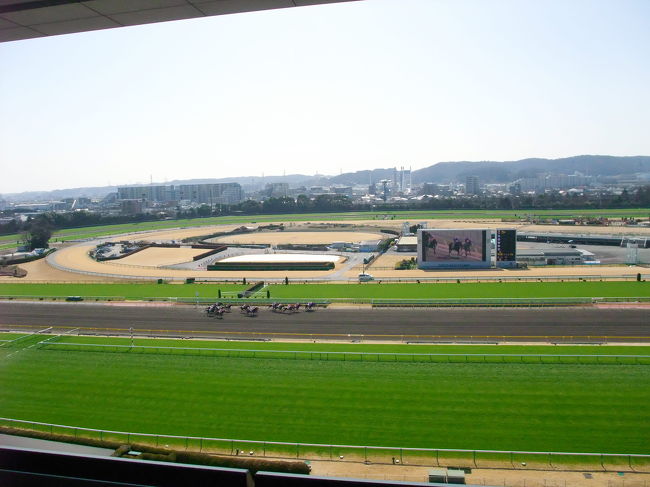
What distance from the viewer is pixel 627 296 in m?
24.5

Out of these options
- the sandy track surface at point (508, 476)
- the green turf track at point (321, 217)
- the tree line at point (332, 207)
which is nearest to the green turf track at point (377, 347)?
the sandy track surface at point (508, 476)

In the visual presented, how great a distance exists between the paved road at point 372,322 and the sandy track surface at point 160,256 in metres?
17.7

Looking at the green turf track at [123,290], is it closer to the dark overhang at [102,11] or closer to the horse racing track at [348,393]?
the horse racing track at [348,393]

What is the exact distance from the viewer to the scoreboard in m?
35.6

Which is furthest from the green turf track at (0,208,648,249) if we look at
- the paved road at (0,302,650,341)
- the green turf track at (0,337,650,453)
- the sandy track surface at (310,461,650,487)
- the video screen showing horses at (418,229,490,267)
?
the sandy track surface at (310,461,650,487)

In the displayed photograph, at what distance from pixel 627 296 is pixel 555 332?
7.97 meters

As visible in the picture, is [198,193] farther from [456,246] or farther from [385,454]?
[385,454]

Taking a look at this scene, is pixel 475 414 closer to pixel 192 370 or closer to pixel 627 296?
pixel 192 370

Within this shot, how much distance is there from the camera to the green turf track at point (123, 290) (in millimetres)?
29422

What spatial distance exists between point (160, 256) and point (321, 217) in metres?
39.5

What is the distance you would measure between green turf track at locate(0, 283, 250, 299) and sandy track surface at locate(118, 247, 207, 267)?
9.56 meters

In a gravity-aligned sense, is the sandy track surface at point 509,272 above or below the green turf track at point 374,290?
below

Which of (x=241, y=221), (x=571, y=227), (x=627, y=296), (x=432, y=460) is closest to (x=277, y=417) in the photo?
(x=432, y=460)

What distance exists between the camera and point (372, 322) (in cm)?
2169
